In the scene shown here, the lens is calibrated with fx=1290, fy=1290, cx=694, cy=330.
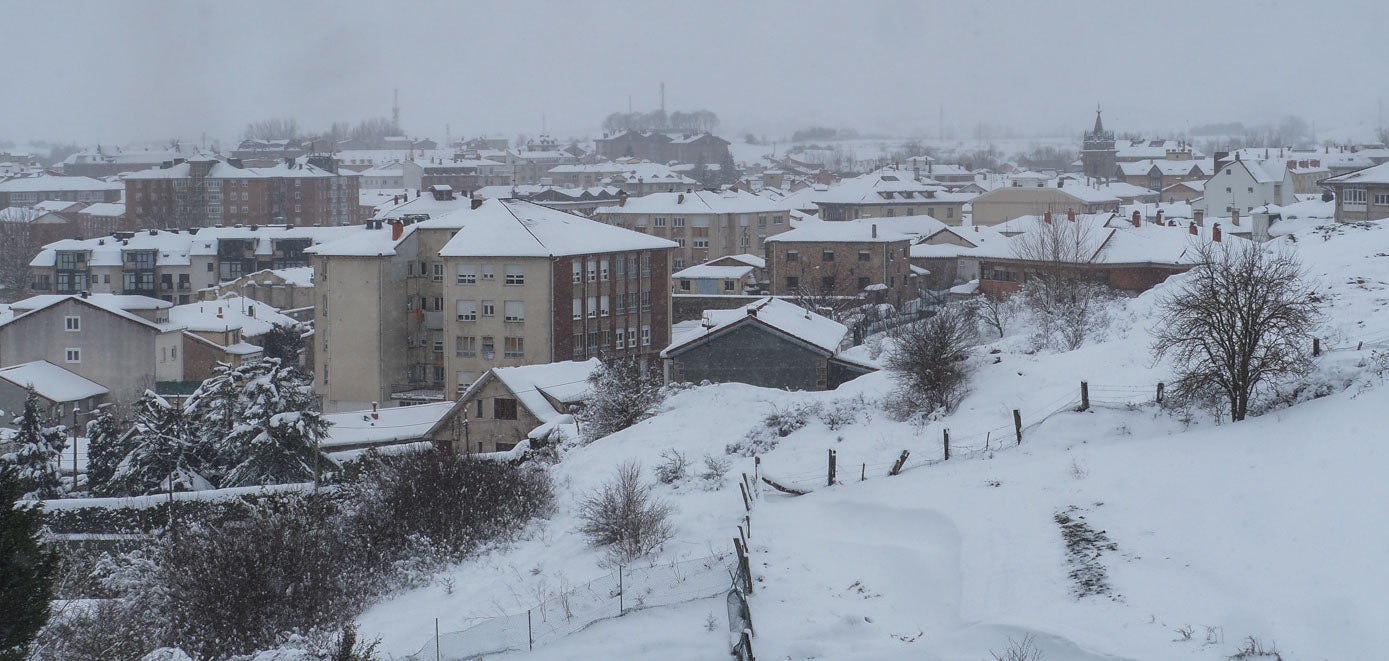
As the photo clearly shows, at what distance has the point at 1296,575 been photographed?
38.4ft

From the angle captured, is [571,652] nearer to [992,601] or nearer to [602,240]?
[992,601]

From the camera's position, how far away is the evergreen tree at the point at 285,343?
177 ft

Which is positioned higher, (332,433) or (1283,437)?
(1283,437)

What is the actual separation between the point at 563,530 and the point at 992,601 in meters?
7.92

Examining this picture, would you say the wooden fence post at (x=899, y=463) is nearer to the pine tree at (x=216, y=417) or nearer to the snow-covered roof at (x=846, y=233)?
the pine tree at (x=216, y=417)

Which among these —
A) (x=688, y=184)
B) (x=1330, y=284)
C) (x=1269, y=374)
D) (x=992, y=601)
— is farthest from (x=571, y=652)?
(x=688, y=184)

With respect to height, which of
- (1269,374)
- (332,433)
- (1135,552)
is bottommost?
(332,433)

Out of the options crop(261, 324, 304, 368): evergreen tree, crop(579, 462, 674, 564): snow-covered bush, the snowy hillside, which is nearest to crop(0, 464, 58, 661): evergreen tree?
the snowy hillside

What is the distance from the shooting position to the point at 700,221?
7219cm

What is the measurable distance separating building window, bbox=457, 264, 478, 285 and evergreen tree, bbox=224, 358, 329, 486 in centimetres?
1261

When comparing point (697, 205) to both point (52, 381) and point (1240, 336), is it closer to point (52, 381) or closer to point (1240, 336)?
point (52, 381)

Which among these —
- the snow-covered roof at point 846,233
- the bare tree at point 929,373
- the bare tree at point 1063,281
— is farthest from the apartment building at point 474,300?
the bare tree at point 929,373

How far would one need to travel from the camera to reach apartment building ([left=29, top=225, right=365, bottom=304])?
7000 centimetres

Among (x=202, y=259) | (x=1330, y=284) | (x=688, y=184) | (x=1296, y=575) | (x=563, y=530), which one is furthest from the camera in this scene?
(x=688, y=184)
